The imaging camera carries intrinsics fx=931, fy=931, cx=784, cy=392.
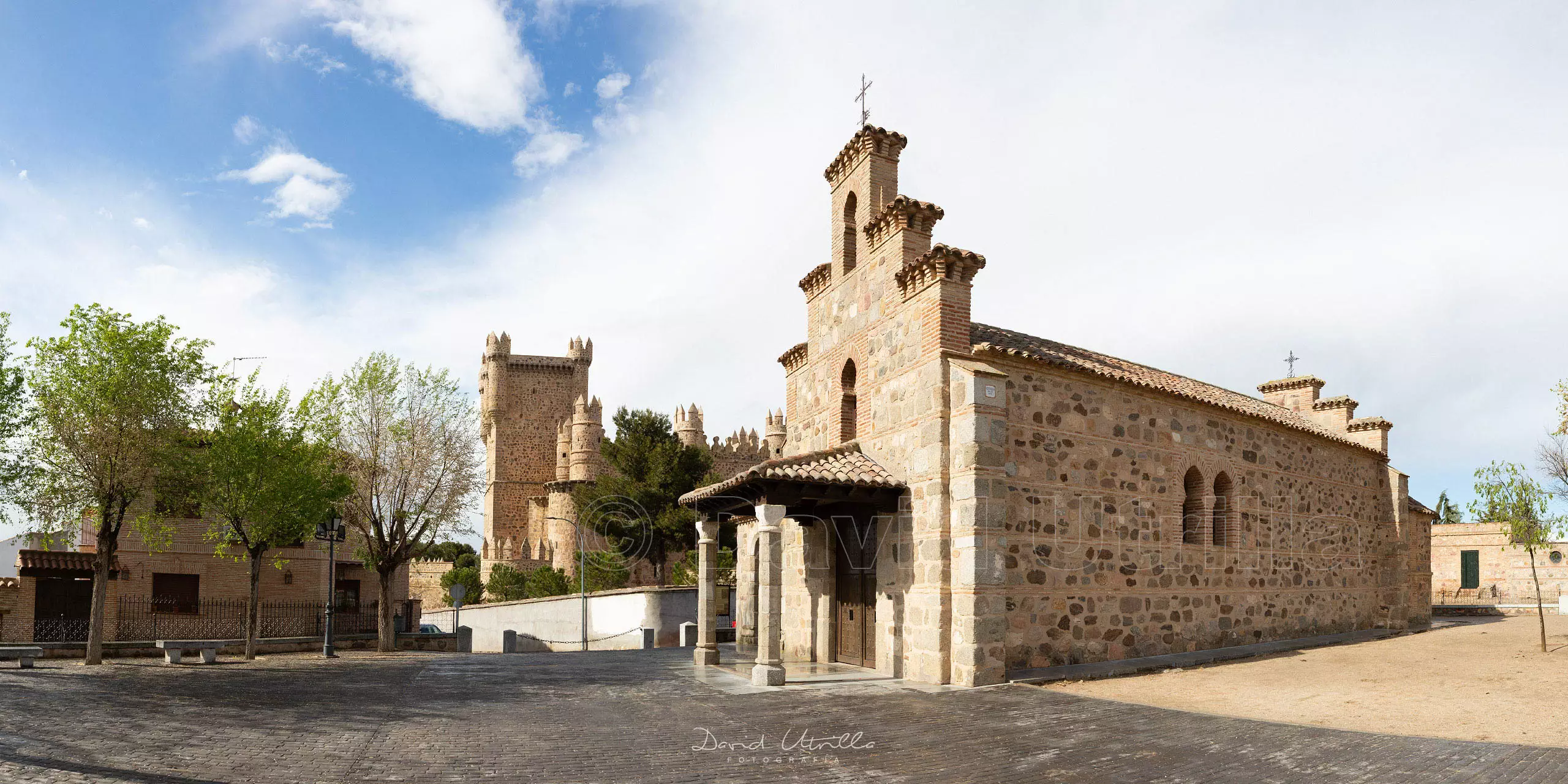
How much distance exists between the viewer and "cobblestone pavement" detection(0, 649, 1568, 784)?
7.88 m

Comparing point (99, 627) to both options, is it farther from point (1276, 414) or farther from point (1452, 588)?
A: point (1452, 588)

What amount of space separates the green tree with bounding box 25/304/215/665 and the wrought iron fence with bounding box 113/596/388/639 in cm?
600

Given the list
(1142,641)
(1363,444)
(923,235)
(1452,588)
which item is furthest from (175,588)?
(1452,588)

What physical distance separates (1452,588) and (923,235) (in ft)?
112

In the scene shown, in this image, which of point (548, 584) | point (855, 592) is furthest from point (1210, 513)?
point (548, 584)

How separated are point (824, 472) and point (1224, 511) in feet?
→ 26.2

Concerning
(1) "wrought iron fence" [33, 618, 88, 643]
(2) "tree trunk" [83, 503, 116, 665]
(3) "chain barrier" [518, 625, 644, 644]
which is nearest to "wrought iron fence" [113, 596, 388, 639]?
(1) "wrought iron fence" [33, 618, 88, 643]

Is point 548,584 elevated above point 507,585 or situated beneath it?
elevated above

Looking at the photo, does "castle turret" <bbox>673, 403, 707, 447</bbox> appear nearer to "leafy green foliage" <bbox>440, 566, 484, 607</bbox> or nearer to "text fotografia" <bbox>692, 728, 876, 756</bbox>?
"leafy green foliage" <bbox>440, 566, 484, 607</bbox>

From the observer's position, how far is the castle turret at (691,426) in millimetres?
58188

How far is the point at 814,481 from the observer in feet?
45.5

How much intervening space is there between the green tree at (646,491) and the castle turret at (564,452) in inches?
343

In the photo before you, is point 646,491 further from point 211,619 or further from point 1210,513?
point 1210,513

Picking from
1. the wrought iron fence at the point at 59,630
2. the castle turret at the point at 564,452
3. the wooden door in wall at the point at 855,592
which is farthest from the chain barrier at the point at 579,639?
the castle turret at the point at 564,452
